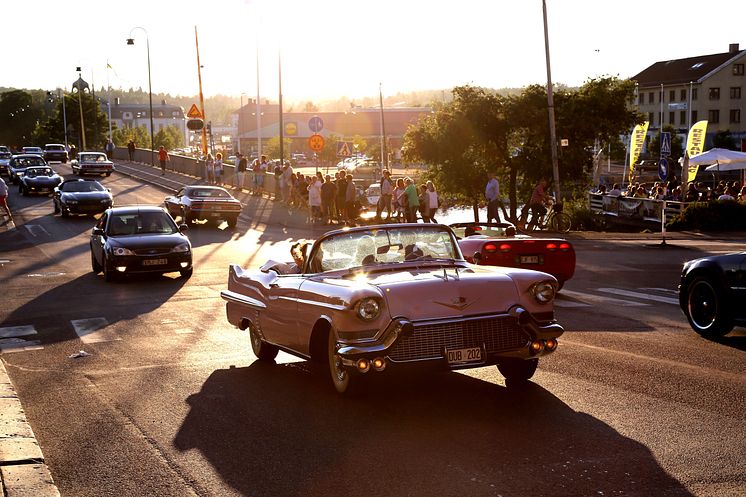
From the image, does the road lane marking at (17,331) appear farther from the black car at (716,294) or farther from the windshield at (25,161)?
the windshield at (25,161)

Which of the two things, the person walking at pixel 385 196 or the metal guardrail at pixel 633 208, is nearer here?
the person walking at pixel 385 196

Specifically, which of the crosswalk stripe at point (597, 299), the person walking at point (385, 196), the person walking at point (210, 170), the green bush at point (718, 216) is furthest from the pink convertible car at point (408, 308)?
the person walking at point (210, 170)

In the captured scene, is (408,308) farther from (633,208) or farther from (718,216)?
(633,208)

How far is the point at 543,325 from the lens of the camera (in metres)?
8.63

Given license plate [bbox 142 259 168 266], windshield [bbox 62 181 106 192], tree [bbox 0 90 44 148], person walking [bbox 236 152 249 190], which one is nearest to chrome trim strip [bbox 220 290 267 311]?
license plate [bbox 142 259 168 266]

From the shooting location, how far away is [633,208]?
44.6m

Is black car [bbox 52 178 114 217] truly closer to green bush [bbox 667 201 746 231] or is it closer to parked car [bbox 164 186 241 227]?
parked car [bbox 164 186 241 227]

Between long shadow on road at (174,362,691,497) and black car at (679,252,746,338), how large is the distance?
387 cm

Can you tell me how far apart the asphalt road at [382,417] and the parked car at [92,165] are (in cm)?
5122

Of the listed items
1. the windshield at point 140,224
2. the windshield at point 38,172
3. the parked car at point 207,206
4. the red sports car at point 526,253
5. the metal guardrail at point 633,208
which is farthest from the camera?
the windshield at point 38,172

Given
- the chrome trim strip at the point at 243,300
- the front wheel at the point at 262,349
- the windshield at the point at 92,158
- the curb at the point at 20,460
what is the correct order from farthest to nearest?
the windshield at the point at 92,158
the front wheel at the point at 262,349
the chrome trim strip at the point at 243,300
the curb at the point at 20,460

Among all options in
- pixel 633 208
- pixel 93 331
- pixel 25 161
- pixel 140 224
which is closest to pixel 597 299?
pixel 93 331

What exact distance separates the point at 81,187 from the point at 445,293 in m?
34.8

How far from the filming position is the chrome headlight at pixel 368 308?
8.21 meters
